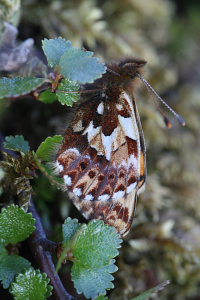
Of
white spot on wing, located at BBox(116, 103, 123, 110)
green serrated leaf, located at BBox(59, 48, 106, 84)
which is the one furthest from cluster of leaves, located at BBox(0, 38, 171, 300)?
white spot on wing, located at BBox(116, 103, 123, 110)

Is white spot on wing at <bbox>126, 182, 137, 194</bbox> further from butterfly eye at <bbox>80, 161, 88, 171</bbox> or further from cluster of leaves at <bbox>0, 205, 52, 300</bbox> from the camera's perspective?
cluster of leaves at <bbox>0, 205, 52, 300</bbox>

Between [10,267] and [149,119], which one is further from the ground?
[149,119]

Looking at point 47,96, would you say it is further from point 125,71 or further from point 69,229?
point 69,229

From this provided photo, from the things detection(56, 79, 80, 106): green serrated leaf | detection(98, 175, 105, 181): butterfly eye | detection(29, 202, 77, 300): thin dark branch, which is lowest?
detection(29, 202, 77, 300): thin dark branch

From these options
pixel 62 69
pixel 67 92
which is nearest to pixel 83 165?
→ pixel 67 92

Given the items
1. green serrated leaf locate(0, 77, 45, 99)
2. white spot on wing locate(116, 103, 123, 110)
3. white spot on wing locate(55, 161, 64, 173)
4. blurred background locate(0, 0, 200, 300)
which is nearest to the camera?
green serrated leaf locate(0, 77, 45, 99)

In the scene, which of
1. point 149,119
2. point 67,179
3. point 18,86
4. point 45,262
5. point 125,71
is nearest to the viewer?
point 18,86
